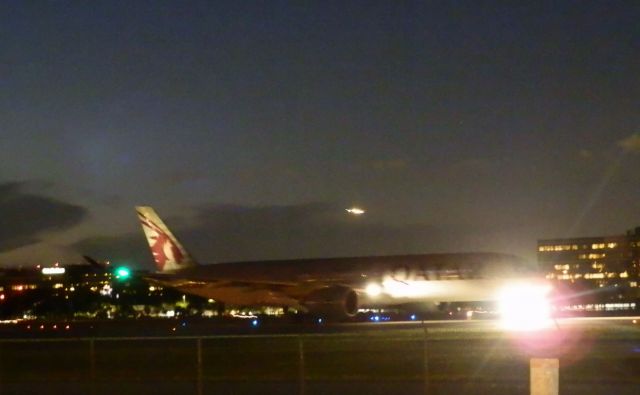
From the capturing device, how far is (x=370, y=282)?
62125 millimetres

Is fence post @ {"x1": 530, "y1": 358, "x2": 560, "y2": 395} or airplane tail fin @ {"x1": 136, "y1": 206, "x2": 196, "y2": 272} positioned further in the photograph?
airplane tail fin @ {"x1": 136, "y1": 206, "x2": 196, "y2": 272}

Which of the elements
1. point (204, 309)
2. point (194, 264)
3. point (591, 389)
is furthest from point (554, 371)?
point (204, 309)

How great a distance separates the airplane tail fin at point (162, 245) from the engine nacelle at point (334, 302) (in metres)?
21.5

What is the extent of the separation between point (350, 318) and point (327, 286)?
12.0 ft

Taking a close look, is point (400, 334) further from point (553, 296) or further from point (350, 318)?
point (553, 296)

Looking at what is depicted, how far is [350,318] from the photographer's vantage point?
195ft

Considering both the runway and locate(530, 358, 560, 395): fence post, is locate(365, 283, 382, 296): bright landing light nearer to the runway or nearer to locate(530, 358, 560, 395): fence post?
the runway

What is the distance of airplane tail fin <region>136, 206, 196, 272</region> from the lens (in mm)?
79062

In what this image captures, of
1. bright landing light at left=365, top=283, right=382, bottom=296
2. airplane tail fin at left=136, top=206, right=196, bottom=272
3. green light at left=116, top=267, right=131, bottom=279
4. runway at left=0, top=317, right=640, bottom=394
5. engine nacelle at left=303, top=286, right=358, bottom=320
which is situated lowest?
runway at left=0, top=317, right=640, bottom=394

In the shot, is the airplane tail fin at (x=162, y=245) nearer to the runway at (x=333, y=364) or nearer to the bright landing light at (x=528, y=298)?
the bright landing light at (x=528, y=298)

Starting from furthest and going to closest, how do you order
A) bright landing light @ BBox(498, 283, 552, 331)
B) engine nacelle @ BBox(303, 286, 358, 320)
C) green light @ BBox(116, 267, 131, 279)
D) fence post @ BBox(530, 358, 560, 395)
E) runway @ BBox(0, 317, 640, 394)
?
green light @ BBox(116, 267, 131, 279)
bright landing light @ BBox(498, 283, 552, 331)
engine nacelle @ BBox(303, 286, 358, 320)
runway @ BBox(0, 317, 640, 394)
fence post @ BBox(530, 358, 560, 395)

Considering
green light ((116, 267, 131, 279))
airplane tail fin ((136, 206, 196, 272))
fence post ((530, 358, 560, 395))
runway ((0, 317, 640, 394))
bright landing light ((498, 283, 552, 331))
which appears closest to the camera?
fence post ((530, 358, 560, 395))

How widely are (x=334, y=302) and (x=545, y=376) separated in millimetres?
48924

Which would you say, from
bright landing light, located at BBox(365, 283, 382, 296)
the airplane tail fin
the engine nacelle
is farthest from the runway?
the airplane tail fin
